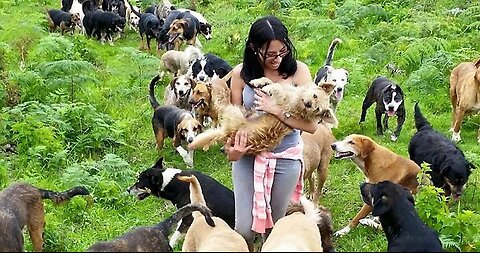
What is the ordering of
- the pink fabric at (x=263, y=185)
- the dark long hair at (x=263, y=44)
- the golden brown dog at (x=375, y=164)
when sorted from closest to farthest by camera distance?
the dark long hair at (x=263, y=44)
the pink fabric at (x=263, y=185)
the golden brown dog at (x=375, y=164)

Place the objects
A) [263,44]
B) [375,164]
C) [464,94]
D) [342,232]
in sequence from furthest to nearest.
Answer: [464,94], [375,164], [342,232], [263,44]

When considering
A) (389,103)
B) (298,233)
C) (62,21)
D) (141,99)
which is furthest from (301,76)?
(62,21)

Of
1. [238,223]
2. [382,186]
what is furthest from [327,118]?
[238,223]

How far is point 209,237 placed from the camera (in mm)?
4555

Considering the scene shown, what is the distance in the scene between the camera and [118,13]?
18453mm

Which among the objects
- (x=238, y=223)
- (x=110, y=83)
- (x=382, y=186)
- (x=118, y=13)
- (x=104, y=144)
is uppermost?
(x=382, y=186)

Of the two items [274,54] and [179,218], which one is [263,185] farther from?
[274,54]

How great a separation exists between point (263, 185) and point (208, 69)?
6.46m

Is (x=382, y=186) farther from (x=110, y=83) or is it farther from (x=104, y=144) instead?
(x=110, y=83)

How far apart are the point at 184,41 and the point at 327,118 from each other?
10289mm

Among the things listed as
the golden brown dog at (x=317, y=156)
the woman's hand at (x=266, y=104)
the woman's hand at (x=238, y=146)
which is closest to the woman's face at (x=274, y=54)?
the woman's hand at (x=266, y=104)

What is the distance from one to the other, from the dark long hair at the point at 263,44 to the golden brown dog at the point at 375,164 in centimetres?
221

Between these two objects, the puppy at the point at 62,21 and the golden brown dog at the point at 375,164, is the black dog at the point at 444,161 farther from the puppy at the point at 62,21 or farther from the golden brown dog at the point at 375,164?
the puppy at the point at 62,21

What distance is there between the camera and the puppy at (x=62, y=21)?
17.0 meters
